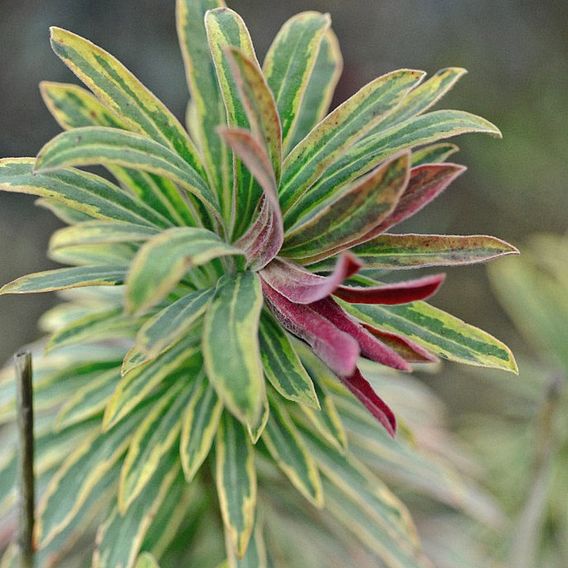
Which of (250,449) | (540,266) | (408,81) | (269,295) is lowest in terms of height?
(540,266)

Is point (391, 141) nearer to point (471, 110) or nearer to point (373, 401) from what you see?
point (373, 401)

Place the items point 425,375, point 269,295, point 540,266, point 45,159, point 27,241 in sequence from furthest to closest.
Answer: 1. point 425,375
2. point 27,241
3. point 540,266
4. point 269,295
5. point 45,159

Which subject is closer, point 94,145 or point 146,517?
point 94,145

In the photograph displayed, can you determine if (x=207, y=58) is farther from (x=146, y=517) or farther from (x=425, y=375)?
(x=425, y=375)

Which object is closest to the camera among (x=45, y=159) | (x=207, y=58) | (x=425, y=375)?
(x=45, y=159)

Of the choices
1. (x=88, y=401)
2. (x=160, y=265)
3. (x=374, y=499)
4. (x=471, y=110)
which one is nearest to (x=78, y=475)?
(x=88, y=401)

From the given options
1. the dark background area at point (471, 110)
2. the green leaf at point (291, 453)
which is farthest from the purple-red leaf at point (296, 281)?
the dark background area at point (471, 110)

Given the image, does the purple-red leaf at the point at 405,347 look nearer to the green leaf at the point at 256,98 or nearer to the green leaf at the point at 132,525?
the green leaf at the point at 256,98

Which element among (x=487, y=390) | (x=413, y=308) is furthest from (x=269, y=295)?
(x=487, y=390)
